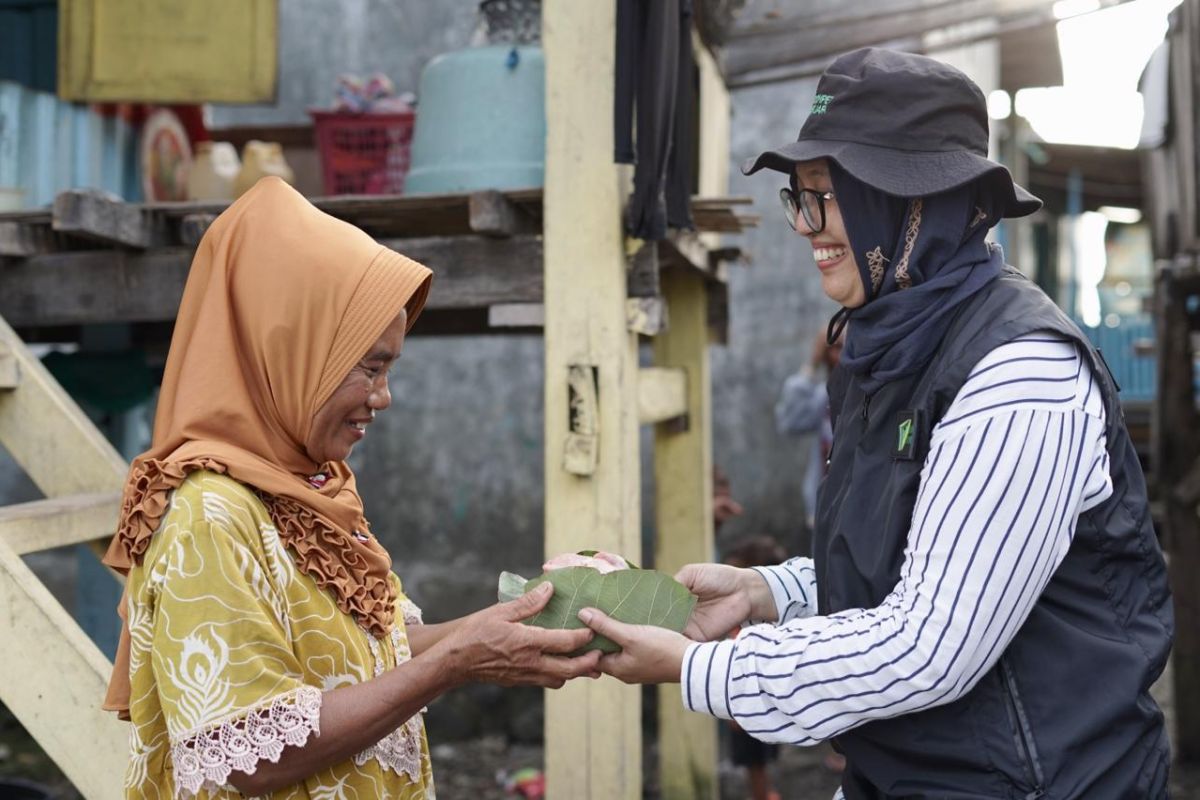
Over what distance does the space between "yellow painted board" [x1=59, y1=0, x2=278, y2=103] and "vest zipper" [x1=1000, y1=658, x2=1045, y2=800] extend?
427 centimetres

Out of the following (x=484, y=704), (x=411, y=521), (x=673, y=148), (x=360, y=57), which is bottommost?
(x=484, y=704)

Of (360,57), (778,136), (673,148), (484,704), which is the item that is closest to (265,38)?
(673,148)

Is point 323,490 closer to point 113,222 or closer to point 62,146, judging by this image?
point 113,222

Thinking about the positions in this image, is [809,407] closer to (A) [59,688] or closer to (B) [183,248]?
(B) [183,248]

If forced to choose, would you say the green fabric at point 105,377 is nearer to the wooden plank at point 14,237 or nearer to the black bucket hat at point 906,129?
the wooden plank at point 14,237

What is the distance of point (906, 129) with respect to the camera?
1966 millimetres

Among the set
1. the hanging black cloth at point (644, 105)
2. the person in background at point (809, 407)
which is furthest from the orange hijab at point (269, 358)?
the person in background at point (809, 407)

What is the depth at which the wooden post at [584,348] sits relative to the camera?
3682 millimetres

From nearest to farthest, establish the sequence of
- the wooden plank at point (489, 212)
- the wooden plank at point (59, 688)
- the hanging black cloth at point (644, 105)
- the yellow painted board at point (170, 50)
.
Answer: the wooden plank at point (59, 688) → the hanging black cloth at point (644, 105) → the wooden plank at point (489, 212) → the yellow painted board at point (170, 50)

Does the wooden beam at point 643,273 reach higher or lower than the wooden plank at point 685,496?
higher

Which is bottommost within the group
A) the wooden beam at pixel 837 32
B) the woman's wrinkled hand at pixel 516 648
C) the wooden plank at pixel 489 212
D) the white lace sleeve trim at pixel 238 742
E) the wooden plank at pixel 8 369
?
the white lace sleeve trim at pixel 238 742

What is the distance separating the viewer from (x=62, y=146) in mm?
5273

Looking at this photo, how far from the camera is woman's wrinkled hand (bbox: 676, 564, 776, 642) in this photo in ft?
8.02

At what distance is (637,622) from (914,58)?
108 cm
